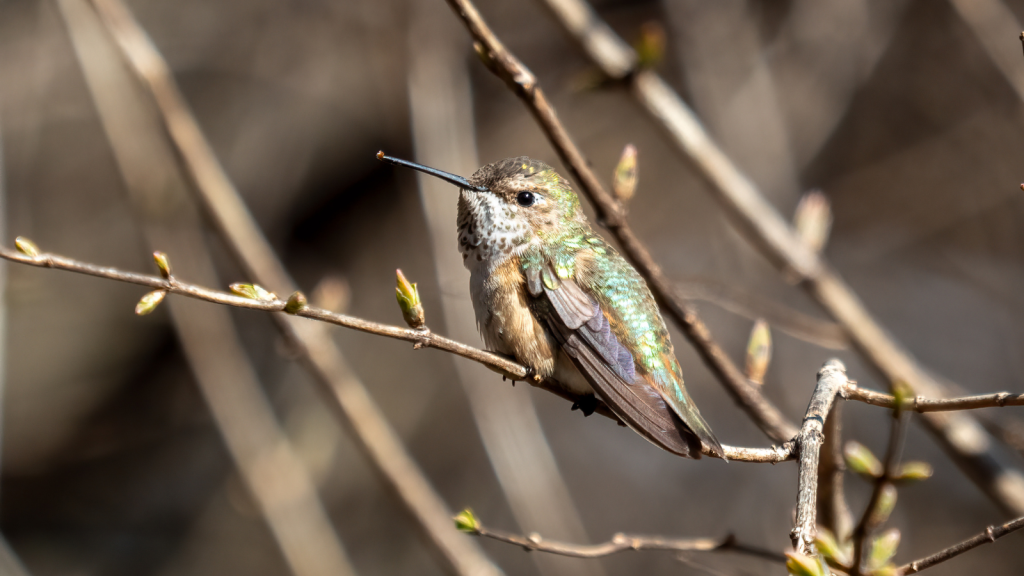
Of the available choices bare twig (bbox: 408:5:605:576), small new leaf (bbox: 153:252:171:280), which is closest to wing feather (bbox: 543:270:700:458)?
bare twig (bbox: 408:5:605:576)

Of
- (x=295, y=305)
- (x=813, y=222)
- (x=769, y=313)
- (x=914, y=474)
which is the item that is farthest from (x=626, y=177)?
(x=295, y=305)

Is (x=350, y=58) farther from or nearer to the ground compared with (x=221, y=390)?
farther from the ground

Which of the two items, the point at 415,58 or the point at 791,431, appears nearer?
the point at 791,431

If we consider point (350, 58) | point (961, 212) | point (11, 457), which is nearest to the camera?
point (11, 457)

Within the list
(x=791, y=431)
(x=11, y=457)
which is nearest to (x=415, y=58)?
(x=791, y=431)

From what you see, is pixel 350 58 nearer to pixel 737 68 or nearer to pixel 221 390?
pixel 737 68

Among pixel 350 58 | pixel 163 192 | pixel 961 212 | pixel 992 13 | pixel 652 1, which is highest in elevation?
pixel 652 1
